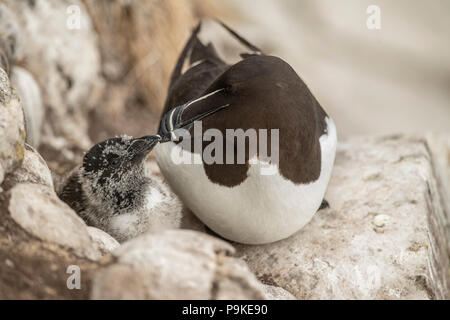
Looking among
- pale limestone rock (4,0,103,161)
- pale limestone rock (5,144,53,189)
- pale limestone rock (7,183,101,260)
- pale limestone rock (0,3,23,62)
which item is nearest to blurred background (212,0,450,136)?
pale limestone rock (4,0,103,161)

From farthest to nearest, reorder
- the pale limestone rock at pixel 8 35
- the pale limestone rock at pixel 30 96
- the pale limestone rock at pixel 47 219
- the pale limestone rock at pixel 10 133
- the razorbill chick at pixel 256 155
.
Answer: the pale limestone rock at pixel 30 96
the pale limestone rock at pixel 8 35
the razorbill chick at pixel 256 155
the pale limestone rock at pixel 10 133
the pale limestone rock at pixel 47 219

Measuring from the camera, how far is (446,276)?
3467 mm

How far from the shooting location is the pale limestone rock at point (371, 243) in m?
2.93

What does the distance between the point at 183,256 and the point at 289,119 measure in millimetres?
911

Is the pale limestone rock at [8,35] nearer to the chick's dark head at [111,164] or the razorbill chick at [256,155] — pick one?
the chick's dark head at [111,164]

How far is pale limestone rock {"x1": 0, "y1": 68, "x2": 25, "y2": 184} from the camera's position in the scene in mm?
2470

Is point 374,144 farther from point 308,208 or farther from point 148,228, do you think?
point 148,228

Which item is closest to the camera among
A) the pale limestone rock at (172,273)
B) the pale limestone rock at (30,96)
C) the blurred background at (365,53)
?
the pale limestone rock at (172,273)

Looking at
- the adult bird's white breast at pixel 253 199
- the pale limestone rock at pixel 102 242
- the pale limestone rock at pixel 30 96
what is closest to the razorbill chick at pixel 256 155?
the adult bird's white breast at pixel 253 199

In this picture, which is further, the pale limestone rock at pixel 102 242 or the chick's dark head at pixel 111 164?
the chick's dark head at pixel 111 164

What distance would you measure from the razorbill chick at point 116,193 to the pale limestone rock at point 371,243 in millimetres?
561

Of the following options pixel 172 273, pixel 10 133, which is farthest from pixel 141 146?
pixel 172 273

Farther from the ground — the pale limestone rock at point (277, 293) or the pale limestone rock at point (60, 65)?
the pale limestone rock at point (60, 65)

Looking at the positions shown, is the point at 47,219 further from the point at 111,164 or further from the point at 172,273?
the point at 111,164
